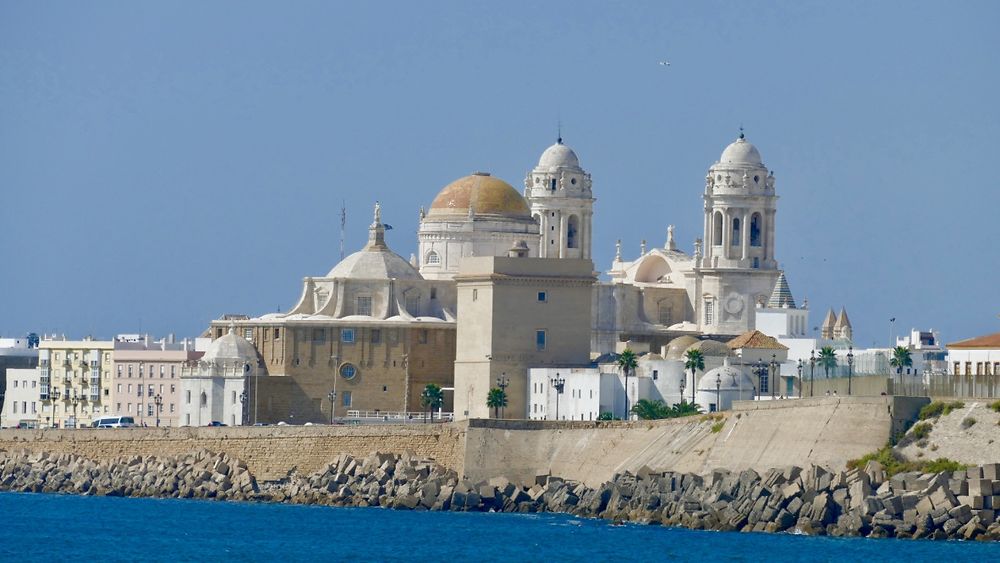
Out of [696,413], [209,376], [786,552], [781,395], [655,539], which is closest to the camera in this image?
[786,552]

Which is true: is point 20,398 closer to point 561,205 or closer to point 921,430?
point 561,205

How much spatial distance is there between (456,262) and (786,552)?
148 ft

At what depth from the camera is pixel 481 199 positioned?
4525 inches

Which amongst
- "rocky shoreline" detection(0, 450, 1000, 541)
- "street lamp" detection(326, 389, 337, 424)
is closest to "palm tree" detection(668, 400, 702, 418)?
"rocky shoreline" detection(0, 450, 1000, 541)

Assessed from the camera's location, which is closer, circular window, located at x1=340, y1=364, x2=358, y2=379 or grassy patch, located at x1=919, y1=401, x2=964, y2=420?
grassy patch, located at x1=919, y1=401, x2=964, y2=420

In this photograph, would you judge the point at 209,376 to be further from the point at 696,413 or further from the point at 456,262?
the point at 696,413

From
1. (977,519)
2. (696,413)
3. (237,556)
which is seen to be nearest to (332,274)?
(696,413)

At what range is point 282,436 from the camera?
94.1 m

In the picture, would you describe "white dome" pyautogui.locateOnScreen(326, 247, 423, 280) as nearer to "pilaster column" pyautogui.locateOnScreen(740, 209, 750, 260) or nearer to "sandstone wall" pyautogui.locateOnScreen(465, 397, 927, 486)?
"pilaster column" pyautogui.locateOnScreen(740, 209, 750, 260)

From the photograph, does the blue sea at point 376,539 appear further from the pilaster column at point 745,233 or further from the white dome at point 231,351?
the pilaster column at point 745,233

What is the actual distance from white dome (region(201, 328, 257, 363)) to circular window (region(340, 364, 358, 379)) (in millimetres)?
3108

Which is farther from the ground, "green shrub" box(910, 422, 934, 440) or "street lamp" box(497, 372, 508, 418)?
"street lamp" box(497, 372, 508, 418)

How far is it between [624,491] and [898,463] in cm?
927

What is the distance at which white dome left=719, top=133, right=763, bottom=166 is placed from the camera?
377 feet
